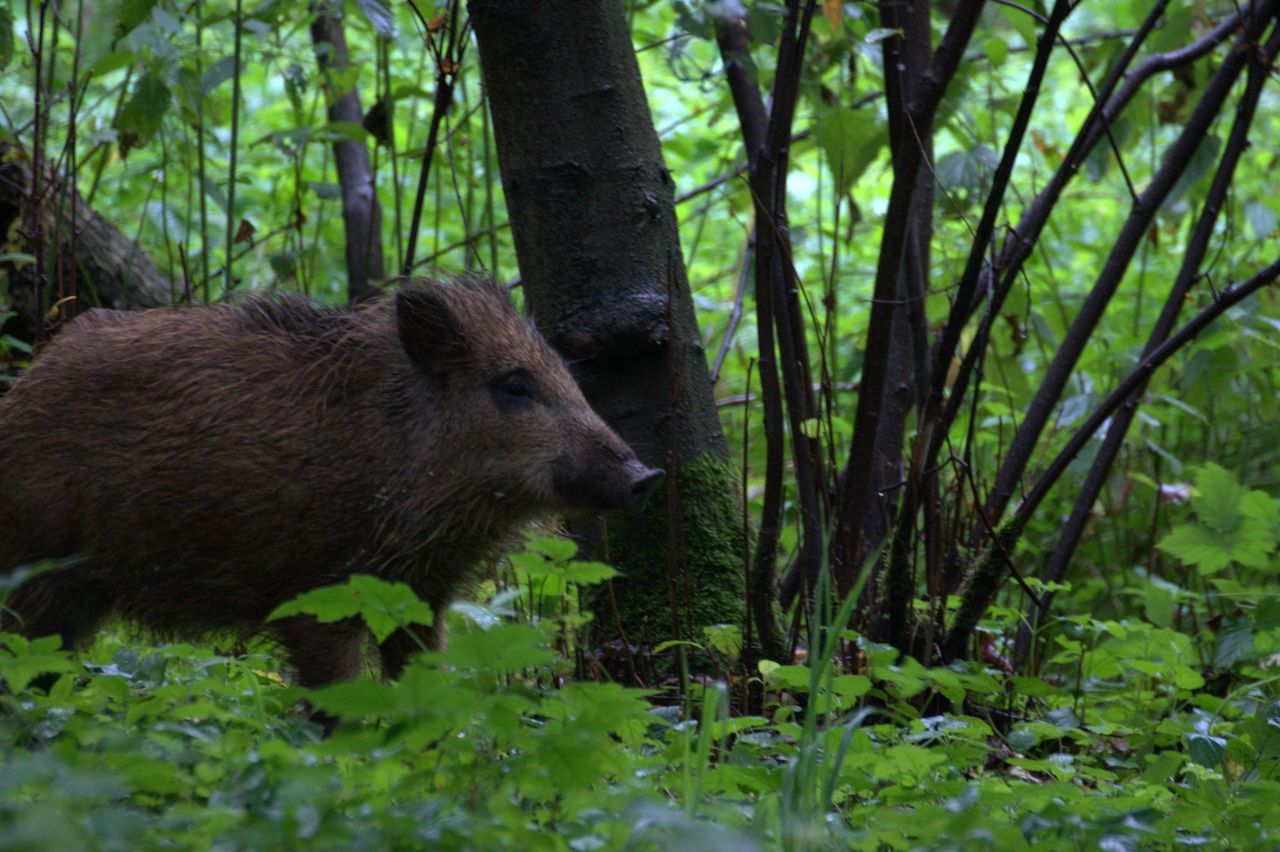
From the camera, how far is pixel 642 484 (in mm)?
3100

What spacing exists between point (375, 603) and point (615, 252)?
156 centimetres

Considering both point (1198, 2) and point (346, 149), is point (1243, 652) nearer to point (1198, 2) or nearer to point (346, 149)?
point (1198, 2)

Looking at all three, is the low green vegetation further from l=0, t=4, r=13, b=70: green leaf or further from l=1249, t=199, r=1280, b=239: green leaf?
l=1249, t=199, r=1280, b=239: green leaf

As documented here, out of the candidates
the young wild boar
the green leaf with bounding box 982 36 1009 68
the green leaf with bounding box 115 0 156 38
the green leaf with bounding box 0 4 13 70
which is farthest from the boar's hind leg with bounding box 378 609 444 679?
the green leaf with bounding box 982 36 1009 68

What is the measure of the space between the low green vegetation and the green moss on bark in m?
0.21

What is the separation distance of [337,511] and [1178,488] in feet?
11.4

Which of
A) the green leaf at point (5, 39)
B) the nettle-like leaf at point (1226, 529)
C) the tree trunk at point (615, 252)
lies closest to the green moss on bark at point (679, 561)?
the tree trunk at point (615, 252)

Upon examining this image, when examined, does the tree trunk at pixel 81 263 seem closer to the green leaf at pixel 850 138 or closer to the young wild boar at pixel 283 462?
the young wild boar at pixel 283 462

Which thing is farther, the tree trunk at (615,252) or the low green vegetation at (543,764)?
the tree trunk at (615,252)

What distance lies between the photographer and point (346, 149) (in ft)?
19.4

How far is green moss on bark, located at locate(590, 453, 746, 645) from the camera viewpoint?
132 inches

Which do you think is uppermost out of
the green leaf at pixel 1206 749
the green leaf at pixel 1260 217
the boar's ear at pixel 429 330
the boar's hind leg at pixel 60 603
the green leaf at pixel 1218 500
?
the green leaf at pixel 1260 217

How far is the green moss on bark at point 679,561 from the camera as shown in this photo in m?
3.35

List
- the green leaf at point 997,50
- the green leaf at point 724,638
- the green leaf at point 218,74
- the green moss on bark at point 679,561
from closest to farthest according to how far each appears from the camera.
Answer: the green leaf at point 724,638 → the green moss on bark at point 679,561 → the green leaf at point 218,74 → the green leaf at point 997,50
